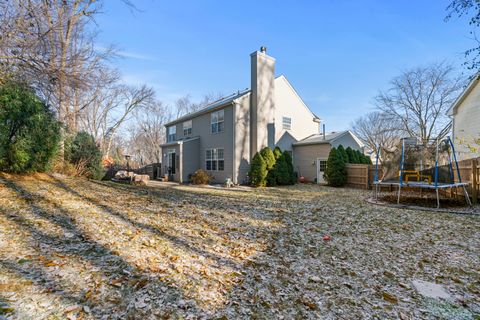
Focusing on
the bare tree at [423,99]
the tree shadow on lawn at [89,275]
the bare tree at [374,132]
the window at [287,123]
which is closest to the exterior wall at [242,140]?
the window at [287,123]

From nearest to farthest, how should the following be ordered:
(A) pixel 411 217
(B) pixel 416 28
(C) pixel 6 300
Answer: (C) pixel 6 300 < (A) pixel 411 217 < (B) pixel 416 28

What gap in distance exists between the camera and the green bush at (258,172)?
45.8 feet

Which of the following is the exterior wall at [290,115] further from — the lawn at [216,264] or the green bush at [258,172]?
the lawn at [216,264]

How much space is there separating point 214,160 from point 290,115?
6.80m

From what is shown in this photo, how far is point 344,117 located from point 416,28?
2931 cm

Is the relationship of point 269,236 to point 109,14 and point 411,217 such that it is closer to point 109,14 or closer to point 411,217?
point 411,217

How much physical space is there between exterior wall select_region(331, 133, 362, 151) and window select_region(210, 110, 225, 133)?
25.3 ft

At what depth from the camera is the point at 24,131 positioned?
724 centimetres

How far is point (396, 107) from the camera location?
2580 centimetres

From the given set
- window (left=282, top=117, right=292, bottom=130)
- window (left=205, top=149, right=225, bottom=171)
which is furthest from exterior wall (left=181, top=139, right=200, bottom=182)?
window (left=282, top=117, right=292, bottom=130)

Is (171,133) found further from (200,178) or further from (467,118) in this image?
(467,118)

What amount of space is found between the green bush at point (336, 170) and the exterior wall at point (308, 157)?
50.9 inches

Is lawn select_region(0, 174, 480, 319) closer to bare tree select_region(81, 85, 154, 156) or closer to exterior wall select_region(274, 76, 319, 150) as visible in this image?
exterior wall select_region(274, 76, 319, 150)

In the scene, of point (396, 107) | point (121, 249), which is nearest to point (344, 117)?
point (396, 107)
